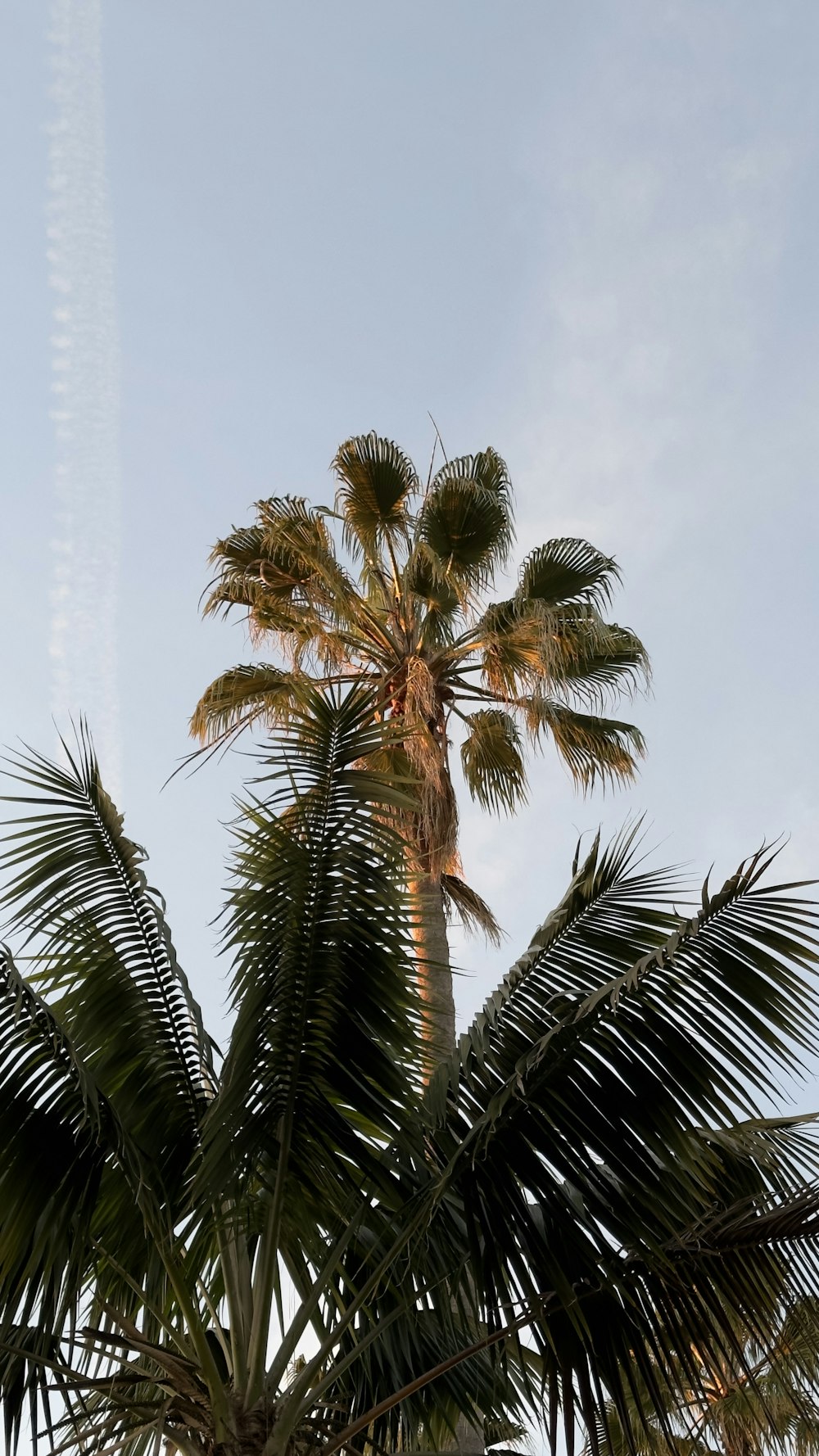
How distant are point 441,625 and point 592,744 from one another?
1776 mm

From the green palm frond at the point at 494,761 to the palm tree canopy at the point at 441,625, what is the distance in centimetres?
1

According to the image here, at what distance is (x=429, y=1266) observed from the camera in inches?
167

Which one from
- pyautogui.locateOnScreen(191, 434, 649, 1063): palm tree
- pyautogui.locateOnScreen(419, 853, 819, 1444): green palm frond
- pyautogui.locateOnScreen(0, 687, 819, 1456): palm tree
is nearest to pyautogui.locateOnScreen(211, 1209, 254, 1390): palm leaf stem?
pyautogui.locateOnScreen(0, 687, 819, 1456): palm tree

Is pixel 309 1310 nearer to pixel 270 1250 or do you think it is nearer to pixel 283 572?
pixel 270 1250

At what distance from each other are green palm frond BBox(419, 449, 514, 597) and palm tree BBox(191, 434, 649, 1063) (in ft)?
0.04

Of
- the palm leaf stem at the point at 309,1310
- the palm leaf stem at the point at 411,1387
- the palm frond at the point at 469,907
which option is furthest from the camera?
the palm frond at the point at 469,907

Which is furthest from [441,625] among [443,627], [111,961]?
Answer: [111,961]

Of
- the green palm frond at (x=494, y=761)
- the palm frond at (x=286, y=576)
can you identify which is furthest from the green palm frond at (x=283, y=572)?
the green palm frond at (x=494, y=761)

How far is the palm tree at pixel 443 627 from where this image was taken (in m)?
10.1

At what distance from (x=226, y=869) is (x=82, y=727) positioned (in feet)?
2.89

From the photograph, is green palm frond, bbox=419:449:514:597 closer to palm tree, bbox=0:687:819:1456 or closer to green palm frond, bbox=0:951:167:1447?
palm tree, bbox=0:687:819:1456

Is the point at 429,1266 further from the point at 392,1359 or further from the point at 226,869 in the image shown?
the point at 226,869

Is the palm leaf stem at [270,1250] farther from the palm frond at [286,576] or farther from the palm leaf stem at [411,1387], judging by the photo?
the palm frond at [286,576]

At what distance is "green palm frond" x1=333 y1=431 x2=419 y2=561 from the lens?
11031mm
